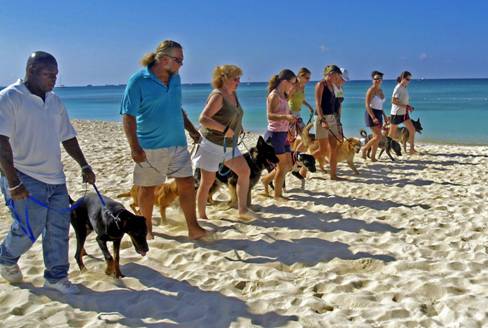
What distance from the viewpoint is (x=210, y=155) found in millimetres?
5090

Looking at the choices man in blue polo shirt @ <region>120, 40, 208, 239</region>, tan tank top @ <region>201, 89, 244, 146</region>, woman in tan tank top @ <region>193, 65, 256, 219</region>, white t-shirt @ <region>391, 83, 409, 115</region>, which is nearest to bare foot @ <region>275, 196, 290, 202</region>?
woman in tan tank top @ <region>193, 65, 256, 219</region>

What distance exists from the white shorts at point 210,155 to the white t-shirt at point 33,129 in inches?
71.6

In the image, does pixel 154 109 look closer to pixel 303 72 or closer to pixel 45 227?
pixel 45 227

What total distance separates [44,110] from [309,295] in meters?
2.22

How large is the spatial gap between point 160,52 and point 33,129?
1.32 meters

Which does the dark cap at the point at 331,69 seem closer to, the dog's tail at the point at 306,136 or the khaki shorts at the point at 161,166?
the dog's tail at the point at 306,136

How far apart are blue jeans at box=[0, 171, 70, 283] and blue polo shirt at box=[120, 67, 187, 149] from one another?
964mm

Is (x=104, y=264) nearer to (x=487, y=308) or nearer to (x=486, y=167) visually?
(x=487, y=308)

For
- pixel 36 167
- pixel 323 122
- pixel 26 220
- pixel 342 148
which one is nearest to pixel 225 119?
pixel 36 167

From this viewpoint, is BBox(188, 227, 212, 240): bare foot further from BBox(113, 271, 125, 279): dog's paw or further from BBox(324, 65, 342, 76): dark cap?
BBox(324, 65, 342, 76): dark cap

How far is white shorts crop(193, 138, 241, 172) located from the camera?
16.6ft

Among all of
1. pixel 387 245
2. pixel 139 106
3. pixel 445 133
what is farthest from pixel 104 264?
pixel 445 133

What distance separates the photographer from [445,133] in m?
19.4

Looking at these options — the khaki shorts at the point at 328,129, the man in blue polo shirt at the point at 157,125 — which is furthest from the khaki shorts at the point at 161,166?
the khaki shorts at the point at 328,129
